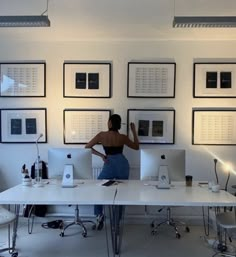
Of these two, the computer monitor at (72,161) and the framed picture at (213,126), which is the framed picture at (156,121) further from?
the computer monitor at (72,161)

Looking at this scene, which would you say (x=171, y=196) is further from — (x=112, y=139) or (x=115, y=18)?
(x=115, y=18)

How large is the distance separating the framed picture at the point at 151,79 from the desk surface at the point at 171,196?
1.51m

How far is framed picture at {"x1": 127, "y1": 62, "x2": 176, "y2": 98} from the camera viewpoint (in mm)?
4652

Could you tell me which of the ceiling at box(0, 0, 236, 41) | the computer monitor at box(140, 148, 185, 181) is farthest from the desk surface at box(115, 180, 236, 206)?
the ceiling at box(0, 0, 236, 41)

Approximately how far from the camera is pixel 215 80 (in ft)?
15.2

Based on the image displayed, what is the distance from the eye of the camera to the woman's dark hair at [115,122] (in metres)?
4.30

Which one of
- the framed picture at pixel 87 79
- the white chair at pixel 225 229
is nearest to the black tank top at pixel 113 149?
the framed picture at pixel 87 79

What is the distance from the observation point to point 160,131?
185 inches

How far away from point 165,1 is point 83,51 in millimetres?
1794

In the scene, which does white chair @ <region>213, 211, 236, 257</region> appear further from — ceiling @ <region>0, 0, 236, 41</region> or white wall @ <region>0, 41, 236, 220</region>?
ceiling @ <region>0, 0, 236, 41</region>

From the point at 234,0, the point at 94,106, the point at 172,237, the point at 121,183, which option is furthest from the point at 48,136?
the point at 234,0

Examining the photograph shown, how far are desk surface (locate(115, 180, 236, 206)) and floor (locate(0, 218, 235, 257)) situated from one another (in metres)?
0.72

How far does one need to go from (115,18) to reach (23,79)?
1740 mm

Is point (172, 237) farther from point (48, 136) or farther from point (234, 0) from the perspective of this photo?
point (234, 0)
